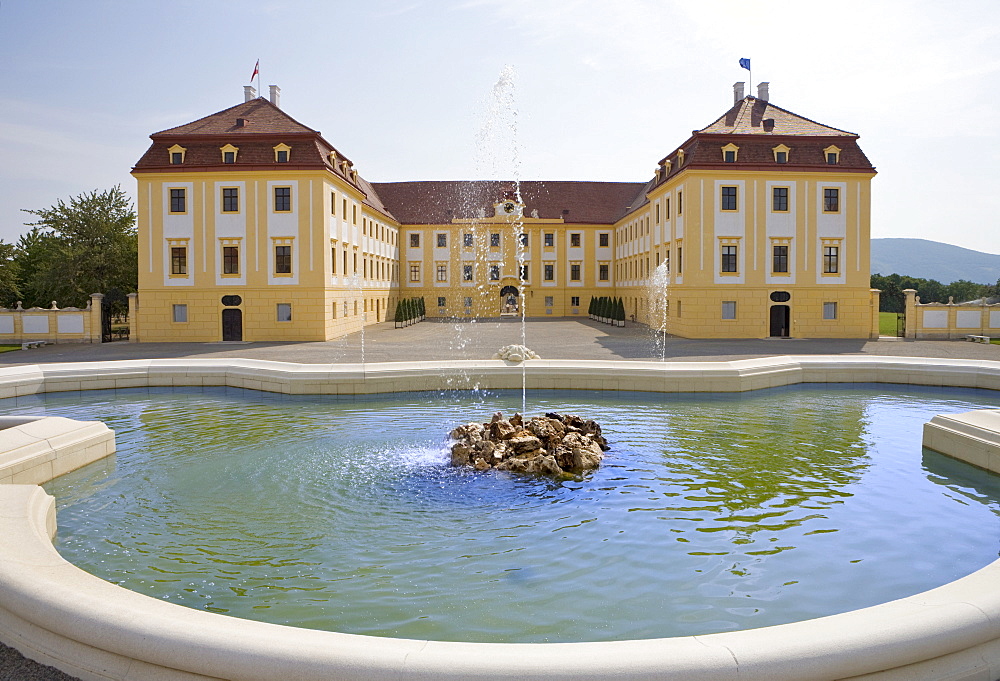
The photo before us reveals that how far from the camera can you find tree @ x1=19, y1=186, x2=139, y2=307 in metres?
39.5

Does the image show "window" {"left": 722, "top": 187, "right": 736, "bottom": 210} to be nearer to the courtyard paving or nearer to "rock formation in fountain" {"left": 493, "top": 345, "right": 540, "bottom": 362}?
the courtyard paving

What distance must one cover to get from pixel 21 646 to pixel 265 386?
43.6ft

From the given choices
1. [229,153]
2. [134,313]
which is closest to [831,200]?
[229,153]

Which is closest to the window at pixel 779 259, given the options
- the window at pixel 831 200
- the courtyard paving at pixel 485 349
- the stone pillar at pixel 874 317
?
the window at pixel 831 200

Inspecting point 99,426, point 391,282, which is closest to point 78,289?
point 391,282

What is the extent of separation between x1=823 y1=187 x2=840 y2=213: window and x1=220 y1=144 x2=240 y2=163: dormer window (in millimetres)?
27237

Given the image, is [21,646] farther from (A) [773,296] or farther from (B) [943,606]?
(A) [773,296]

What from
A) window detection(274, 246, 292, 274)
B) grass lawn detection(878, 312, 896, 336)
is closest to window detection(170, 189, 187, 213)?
window detection(274, 246, 292, 274)

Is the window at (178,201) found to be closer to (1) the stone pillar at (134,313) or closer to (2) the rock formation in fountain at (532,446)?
(1) the stone pillar at (134,313)

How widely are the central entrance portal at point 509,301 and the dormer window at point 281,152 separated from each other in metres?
33.1

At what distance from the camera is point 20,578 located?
201 inches

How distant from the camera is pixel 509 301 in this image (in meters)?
A: 66.1

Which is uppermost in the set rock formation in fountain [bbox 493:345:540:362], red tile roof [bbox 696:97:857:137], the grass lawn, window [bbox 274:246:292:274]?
red tile roof [bbox 696:97:857:137]

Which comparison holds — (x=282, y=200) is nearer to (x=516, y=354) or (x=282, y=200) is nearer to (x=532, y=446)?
(x=516, y=354)
